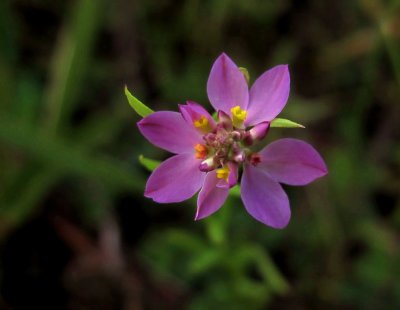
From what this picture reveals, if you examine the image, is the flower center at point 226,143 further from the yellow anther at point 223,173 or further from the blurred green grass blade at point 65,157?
the blurred green grass blade at point 65,157

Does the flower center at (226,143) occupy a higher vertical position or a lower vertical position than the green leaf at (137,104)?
lower

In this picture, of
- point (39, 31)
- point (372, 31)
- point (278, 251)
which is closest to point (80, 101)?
point (39, 31)

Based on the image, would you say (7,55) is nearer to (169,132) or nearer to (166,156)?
(166,156)

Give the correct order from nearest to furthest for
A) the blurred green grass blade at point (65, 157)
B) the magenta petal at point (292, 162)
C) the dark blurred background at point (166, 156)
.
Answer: the magenta petal at point (292, 162) → the blurred green grass blade at point (65, 157) → the dark blurred background at point (166, 156)

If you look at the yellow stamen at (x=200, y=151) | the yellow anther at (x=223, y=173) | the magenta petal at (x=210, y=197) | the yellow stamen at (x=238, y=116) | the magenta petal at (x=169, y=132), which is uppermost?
the yellow stamen at (x=238, y=116)

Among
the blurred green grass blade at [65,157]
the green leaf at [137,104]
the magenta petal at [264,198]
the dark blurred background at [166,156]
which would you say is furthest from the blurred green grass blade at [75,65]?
the magenta petal at [264,198]

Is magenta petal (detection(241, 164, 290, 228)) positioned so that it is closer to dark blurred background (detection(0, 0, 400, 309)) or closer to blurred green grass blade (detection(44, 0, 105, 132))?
dark blurred background (detection(0, 0, 400, 309))
